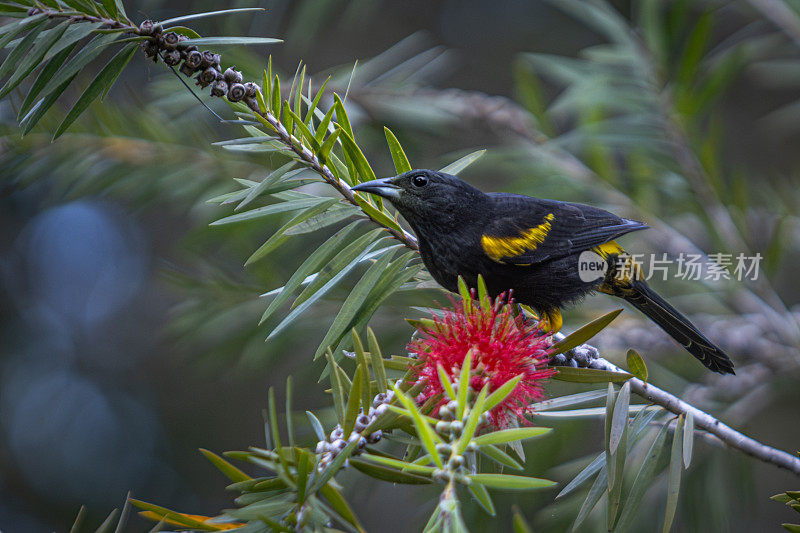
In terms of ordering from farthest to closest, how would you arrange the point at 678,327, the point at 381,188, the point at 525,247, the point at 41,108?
1. the point at 678,327
2. the point at 525,247
3. the point at 381,188
4. the point at 41,108

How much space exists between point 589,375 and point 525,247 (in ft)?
2.14

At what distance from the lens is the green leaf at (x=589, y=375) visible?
1.05 metres

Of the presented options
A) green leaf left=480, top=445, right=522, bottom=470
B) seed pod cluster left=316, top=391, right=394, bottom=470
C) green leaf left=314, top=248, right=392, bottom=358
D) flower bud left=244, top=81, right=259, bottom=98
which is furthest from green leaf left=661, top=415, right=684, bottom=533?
flower bud left=244, top=81, right=259, bottom=98

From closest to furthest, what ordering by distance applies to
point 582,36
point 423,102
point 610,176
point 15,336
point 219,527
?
point 219,527, point 610,176, point 423,102, point 15,336, point 582,36

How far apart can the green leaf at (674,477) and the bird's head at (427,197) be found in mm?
685

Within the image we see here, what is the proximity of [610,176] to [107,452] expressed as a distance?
3.39 meters

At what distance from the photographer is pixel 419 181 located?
1550mm

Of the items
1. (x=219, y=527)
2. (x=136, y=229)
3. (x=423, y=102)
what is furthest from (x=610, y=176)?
(x=136, y=229)

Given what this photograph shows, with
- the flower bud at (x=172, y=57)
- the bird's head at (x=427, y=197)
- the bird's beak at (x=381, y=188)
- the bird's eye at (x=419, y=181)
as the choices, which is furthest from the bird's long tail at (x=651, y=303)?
the flower bud at (x=172, y=57)

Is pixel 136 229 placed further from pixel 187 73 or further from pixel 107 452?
pixel 187 73

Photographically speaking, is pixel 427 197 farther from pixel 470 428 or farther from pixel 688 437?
pixel 470 428

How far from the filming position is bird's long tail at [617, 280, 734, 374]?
1847 millimetres

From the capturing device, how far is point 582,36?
16.3ft

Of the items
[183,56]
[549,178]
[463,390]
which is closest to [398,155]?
[183,56]
